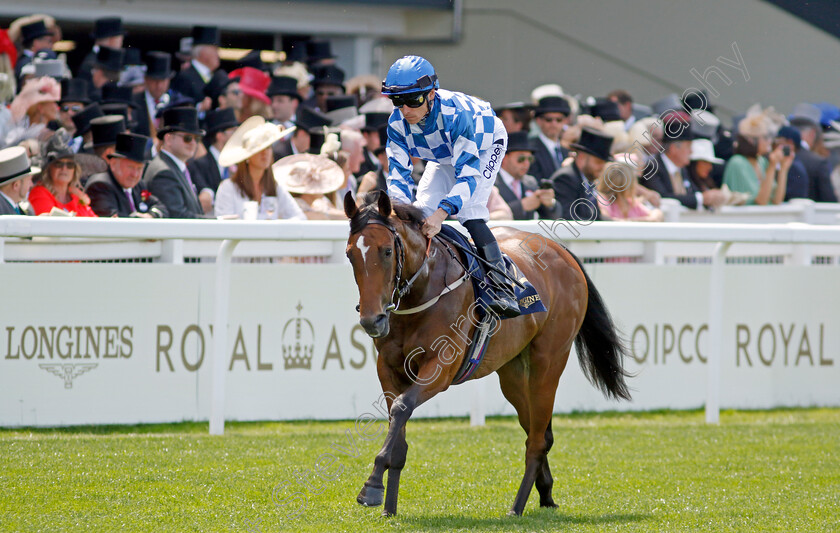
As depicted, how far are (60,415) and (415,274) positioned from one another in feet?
8.34

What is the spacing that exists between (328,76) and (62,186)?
4697 millimetres

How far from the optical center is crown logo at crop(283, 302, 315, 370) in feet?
20.2

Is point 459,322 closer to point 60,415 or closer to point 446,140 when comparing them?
point 446,140

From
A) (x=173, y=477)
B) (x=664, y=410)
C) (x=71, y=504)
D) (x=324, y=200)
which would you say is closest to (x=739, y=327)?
(x=664, y=410)

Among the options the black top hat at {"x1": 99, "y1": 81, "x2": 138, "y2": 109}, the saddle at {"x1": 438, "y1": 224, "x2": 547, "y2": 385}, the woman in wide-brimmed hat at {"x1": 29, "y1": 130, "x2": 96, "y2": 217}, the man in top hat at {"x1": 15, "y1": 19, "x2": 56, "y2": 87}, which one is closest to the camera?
the saddle at {"x1": 438, "y1": 224, "x2": 547, "y2": 385}

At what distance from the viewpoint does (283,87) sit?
904 cm

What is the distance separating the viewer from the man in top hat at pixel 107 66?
30.2 ft

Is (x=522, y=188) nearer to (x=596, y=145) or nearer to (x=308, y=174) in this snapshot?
(x=596, y=145)

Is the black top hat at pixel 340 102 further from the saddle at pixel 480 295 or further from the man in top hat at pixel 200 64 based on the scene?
the saddle at pixel 480 295

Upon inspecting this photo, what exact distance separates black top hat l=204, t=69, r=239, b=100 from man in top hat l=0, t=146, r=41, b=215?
3415 millimetres

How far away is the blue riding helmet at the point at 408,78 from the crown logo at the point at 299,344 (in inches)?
93.6

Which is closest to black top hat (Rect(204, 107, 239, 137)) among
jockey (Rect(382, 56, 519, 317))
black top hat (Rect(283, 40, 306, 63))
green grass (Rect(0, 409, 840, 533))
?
green grass (Rect(0, 409, 840, 533))

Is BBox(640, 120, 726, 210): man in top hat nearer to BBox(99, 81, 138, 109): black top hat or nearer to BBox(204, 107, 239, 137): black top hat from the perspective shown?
BBox(204, 107, 239, 137): black top hat

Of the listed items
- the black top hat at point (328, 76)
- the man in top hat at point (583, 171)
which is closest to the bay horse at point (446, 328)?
the man in top hat at point (583, 171)
